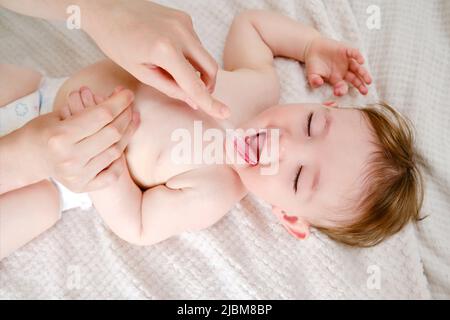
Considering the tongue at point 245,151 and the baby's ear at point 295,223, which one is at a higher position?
the tongue at point 245,151

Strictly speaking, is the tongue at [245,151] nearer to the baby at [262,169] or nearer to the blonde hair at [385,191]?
the baby at [262,169]

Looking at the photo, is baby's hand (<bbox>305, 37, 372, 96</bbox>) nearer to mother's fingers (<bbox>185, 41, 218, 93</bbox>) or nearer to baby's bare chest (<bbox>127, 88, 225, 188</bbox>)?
baby's bare chest (<bbox>127, 88, 225, 188</bbox>)

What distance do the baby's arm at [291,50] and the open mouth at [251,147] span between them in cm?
28

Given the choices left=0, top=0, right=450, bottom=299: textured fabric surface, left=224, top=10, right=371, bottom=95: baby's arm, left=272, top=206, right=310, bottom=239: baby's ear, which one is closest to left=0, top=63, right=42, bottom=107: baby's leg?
left=0, top=0, right=450, bottom=299: textured fabric surface

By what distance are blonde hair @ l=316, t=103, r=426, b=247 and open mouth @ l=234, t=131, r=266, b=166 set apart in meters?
0.24

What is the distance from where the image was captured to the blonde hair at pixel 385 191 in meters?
1.10

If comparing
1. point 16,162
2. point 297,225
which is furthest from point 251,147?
point 16,162

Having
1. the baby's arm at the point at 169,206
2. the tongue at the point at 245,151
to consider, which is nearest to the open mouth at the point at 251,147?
the tongue at the point at 245,151

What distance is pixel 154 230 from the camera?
45.0 inches

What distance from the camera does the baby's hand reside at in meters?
1.30

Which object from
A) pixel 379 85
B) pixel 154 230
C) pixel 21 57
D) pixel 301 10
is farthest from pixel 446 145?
pixel 21 57

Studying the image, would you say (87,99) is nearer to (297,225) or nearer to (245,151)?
(245,151)

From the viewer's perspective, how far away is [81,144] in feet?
2.86

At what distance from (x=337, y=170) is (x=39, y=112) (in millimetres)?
679
